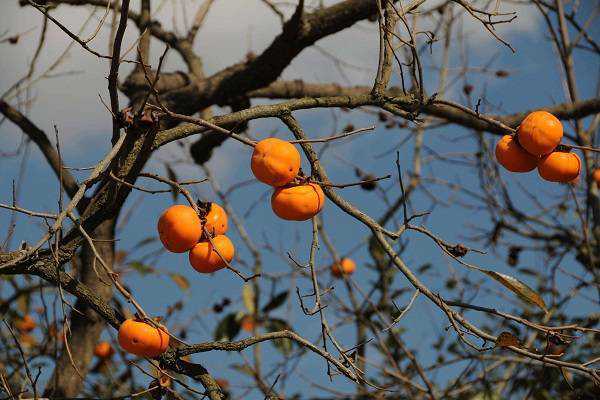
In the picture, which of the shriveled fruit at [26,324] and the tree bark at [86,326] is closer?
the tree bark at [86,326]

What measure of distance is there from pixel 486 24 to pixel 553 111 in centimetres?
131

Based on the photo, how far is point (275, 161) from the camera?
5.25 ft

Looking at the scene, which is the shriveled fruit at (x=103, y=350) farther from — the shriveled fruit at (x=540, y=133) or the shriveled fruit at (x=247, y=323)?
the shriveled fruit at (x=540, y=133)

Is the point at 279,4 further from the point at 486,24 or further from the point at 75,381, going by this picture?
the point at 75,381

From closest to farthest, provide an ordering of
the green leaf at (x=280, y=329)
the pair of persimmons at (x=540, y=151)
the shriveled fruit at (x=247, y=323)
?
1. the pair of persimmons at (x=540, y=151)
2. the green leaf at (x=280, y=329)
3. the shriveled fruit at (x=247, y=323)

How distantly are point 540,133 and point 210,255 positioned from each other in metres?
0.93

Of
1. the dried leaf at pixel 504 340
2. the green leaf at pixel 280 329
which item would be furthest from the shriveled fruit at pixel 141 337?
the green leaf at pixel 280 329

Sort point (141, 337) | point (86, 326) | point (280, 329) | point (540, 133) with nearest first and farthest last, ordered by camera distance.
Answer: point (141, 337) → point (540, 133) → point (86, 326) → point (280, 329)

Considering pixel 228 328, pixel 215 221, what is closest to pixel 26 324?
pixel 228 328

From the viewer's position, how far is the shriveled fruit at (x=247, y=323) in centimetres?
395

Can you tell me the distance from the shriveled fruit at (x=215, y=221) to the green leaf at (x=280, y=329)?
207 centimetres

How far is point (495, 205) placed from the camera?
13.6 feet

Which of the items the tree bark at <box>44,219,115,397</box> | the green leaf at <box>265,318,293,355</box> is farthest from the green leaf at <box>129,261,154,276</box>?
the green leaf at <box>265,318,293,355</box>

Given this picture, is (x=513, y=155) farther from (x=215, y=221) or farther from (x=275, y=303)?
(x=275, y=303)
